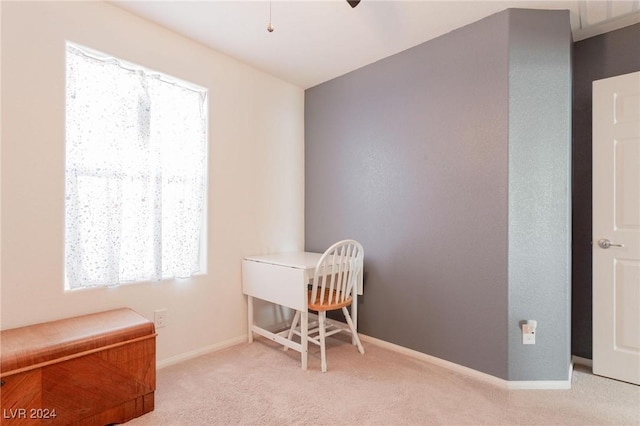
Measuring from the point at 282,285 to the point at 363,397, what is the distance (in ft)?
2.98

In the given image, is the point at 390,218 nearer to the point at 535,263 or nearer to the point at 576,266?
the point at 535,263

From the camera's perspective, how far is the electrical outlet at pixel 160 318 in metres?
2.22

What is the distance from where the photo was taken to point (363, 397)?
190 centimetres

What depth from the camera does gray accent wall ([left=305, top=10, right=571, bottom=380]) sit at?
2.02 meters

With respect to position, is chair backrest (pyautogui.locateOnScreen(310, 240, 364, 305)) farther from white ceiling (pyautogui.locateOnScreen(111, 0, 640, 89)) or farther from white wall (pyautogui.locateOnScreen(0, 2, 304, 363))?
white ceiling (pyautogui.locateOnScreen(111, 0, 640, 89))

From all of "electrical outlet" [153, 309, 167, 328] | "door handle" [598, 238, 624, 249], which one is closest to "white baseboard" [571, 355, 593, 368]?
"door handle" [598, 238, 624, 249]

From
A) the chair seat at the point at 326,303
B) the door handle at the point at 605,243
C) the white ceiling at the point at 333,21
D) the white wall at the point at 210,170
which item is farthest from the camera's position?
the chair seat at the point at 326,303

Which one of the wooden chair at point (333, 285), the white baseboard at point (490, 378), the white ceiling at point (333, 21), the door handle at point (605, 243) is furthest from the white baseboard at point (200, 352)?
the door handle at point (605, 243)

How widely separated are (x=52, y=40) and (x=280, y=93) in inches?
67.9

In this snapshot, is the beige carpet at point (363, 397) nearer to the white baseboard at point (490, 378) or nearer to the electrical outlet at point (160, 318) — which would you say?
the white baseboard at point (490, 378)

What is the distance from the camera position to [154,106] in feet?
7.23

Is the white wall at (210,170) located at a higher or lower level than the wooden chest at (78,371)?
higher

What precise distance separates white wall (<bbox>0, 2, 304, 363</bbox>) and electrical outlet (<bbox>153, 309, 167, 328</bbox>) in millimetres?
46

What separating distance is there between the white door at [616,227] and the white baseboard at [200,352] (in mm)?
2598
